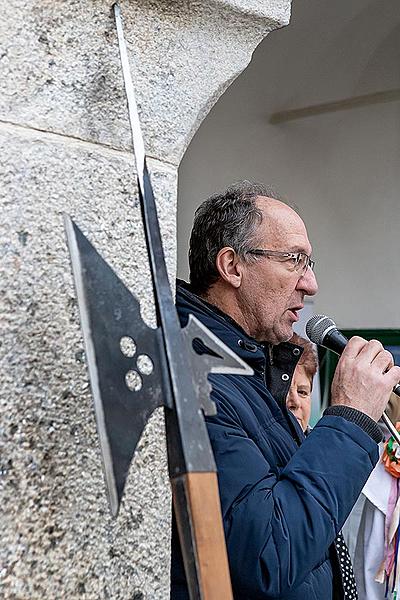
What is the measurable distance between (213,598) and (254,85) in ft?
16.6

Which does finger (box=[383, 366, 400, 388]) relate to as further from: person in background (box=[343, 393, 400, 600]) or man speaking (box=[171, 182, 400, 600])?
person in background (box=[343, 393, 400, 600])

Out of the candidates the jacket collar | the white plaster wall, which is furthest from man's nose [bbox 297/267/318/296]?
the white plaster wall

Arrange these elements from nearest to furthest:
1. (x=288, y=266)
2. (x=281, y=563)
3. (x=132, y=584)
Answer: (x=132, y=584), (x=281, y=563), (x=288, y=266)

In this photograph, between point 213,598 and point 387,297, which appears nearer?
point 213,598

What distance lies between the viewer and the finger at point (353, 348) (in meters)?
Result: 1.62

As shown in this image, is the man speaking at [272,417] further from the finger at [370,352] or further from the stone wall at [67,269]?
the stone wall at [67,269]

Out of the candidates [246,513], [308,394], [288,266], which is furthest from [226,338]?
[308,394]

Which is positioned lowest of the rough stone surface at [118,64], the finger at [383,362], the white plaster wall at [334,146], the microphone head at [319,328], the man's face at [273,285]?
the finger at [383,362]

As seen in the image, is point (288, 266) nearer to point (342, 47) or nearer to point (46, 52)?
point (46, 52)

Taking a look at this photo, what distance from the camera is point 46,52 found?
1.20 metres

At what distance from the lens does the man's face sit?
5.93 ft

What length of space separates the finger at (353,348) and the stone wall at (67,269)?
0.43m

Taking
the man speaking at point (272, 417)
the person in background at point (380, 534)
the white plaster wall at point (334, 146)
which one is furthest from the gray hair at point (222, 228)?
the white plaster wall at point (334, 146)

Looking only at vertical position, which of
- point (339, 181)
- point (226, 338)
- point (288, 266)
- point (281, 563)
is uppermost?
point (339, 181)
